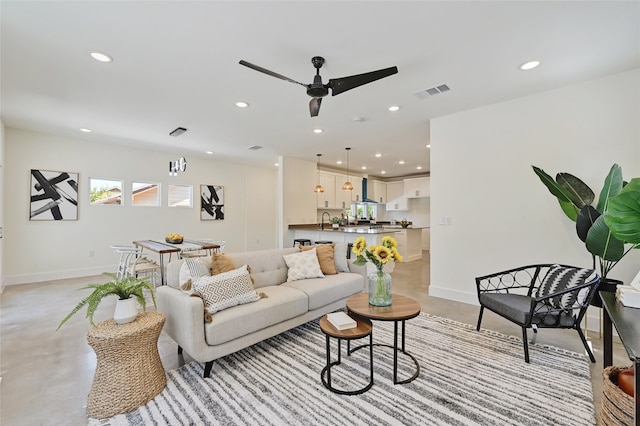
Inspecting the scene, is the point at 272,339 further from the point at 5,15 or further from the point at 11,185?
the point at 11,185

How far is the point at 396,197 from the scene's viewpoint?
10328 millimetres

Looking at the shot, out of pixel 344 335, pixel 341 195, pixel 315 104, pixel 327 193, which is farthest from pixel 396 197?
pixel 344 335

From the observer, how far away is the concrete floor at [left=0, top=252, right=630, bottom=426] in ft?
6.13

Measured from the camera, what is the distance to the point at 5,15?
2064 millimetres

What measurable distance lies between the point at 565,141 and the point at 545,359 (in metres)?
2.37

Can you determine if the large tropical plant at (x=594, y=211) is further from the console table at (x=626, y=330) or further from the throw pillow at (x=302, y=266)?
the throw pillow at (x=302, y=266)

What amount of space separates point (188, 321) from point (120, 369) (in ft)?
1.51

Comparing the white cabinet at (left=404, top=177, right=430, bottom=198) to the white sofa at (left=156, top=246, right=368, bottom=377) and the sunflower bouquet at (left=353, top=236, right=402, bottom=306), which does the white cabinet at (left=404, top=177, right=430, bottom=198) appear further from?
the sunflower bouquet at (left=353, top=236, right=402, bottom=306)

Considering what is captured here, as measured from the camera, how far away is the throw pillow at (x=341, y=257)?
3723 millimetres

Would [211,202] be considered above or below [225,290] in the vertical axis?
above

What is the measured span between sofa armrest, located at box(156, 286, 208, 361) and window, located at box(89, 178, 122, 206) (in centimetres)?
493

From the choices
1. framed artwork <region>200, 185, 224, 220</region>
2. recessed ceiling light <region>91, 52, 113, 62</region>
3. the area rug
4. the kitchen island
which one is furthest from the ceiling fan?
framed artwork <region>200, 185, 224, 220</region>

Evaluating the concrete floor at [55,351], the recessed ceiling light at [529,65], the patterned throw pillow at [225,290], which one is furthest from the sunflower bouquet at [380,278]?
the recessed ceiling light at [529,65]

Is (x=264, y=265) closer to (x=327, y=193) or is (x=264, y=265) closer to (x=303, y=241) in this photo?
(x=303, y=241)
